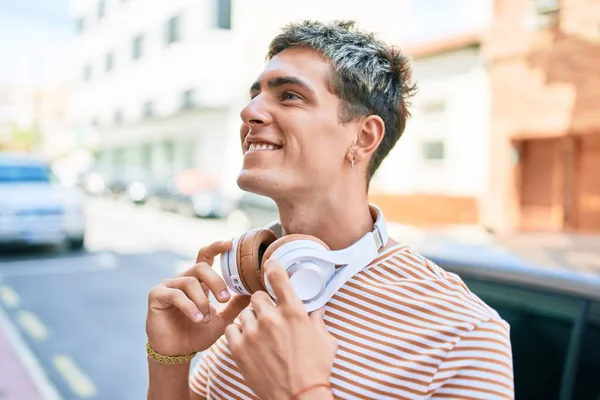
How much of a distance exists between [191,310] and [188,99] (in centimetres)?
2494

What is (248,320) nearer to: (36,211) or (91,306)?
(91,306)

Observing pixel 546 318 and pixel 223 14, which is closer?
pixel 546 318

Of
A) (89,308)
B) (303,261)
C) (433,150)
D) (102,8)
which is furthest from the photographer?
(102,8)

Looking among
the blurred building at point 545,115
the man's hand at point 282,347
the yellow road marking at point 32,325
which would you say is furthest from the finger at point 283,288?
the blurred building at point 545,115

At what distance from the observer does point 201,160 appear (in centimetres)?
2398

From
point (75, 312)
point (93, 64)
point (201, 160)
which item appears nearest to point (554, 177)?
point (75, 312)

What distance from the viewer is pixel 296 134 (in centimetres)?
137

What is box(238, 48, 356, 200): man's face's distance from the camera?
1.37 m

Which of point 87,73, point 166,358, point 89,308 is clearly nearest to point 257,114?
point 166,358

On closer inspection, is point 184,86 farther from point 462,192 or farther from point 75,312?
point 75,312

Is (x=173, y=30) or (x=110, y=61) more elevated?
(x=173, y=30)

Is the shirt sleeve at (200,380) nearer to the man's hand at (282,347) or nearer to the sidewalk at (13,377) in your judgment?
the man's hand at (282,347)

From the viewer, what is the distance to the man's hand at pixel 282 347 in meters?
1.10

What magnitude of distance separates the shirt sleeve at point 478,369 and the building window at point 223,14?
22991 millimetres
